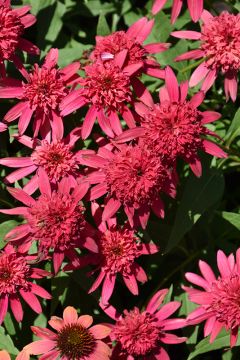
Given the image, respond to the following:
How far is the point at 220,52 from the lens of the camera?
2.00 metres

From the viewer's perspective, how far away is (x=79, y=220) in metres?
1.80

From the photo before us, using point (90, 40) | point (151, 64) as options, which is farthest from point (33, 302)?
point (90, 40)

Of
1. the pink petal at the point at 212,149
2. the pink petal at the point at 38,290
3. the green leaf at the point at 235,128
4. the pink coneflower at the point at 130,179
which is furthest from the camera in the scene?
the green leaf at the point at 235,128

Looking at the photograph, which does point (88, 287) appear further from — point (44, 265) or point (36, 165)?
point (36, 165)

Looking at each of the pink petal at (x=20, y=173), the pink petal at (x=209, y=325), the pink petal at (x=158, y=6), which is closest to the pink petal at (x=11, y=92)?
the pink petal at (x=20, y=173)

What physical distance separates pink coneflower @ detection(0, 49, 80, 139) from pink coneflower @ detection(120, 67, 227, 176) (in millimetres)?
278

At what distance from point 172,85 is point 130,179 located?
338 mm

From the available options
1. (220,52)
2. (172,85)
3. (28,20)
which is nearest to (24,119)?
(28,20)

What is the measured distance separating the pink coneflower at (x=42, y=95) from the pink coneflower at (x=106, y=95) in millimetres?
58

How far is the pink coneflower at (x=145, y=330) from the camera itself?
1934 mm

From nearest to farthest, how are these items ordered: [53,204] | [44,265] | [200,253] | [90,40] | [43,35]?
[53,204], [44,265], [200,253], [43,35], [90,40]

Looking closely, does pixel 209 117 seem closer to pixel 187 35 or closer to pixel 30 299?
pixel 187 35

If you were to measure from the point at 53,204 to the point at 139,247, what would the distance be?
0.39m

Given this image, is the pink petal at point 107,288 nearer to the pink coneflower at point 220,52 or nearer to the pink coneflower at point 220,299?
the pink coneflower at point 220,299
